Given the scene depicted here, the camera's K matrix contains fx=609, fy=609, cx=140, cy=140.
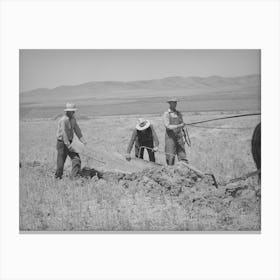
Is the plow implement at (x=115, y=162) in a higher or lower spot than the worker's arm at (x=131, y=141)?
lower

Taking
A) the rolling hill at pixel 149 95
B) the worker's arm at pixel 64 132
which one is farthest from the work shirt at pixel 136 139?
the worker's arm at pixel 64 132

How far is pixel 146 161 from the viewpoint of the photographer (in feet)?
28.3

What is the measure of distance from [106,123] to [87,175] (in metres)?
0.79

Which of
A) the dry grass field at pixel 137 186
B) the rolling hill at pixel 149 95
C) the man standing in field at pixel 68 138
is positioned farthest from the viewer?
the man standing in field at pixel 68 138

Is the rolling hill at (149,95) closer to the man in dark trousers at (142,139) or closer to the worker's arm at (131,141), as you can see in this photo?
the man in dark trousers at (142,139)

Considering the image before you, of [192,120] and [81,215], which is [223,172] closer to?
[192,120]

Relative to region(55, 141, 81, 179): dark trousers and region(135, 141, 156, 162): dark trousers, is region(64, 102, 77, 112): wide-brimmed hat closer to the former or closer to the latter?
region(55, 141, 81, 179): dark trousers

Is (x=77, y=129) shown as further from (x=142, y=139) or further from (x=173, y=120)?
(x=173, y=120)

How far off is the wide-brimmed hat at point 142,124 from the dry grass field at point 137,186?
0.07 metres

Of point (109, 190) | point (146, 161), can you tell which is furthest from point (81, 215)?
point (146, 161)

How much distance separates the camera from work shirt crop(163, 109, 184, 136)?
8.60 metres

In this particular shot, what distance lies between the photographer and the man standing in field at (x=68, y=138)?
859 centimetres

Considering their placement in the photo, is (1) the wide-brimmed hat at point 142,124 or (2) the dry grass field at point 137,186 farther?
(1) the wide-brimmed hat at point 142,124
